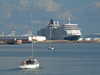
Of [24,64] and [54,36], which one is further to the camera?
[54,36]

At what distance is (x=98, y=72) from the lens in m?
31.0

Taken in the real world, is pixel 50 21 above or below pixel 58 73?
above

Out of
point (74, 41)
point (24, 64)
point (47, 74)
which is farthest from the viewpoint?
point (74, 41)

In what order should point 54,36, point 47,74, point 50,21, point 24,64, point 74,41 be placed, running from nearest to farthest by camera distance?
point 47,74
point 24,64
point 74,41
point 54,36
point 50,21

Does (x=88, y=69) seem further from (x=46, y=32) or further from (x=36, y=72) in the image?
(x=46, y=32)

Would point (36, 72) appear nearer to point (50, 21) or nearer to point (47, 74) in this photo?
point (47, 74)

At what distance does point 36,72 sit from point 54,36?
12072 centimetres

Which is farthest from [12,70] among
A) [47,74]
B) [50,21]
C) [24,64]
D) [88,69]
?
[50,21]

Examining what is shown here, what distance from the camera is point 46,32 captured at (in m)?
158

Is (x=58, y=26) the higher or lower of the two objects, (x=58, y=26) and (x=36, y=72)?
the higher

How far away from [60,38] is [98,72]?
11520 centimetres

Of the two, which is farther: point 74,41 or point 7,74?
point 74,41

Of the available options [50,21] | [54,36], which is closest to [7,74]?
[54,36]

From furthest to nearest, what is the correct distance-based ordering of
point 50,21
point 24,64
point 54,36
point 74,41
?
point 50,21 < point 54,36 < point 74,41 < point 24,64
